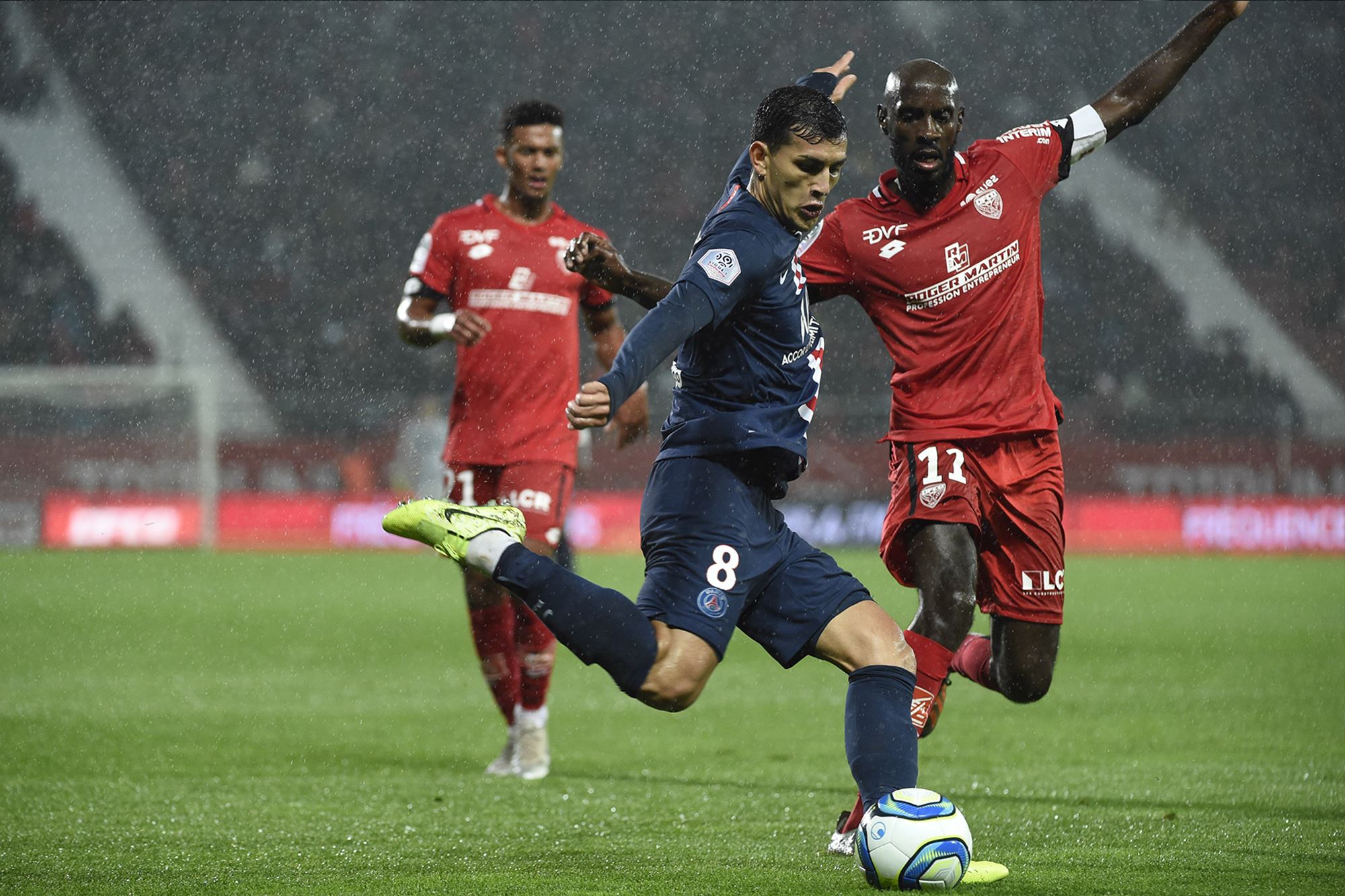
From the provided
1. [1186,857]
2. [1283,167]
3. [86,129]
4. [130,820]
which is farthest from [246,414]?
[1186,857]

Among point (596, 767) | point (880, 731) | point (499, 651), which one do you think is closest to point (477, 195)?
point (499, 651)

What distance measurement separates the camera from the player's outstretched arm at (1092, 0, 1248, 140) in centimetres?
479

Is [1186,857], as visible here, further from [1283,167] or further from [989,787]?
[1283,167]

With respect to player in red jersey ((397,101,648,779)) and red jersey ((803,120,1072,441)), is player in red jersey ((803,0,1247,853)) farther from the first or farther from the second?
player in red jersey ((397,101,648,779))

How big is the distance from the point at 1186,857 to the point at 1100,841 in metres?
0.30

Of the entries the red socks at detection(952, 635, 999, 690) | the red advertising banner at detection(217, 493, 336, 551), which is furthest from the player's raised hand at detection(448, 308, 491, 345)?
the red advertising banner at detection(217, 493, 336, 551)

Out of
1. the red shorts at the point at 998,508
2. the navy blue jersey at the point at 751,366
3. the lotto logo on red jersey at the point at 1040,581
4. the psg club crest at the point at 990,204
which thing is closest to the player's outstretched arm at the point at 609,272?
the navy blue jersey at the point at 751,366

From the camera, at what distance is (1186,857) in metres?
3.82

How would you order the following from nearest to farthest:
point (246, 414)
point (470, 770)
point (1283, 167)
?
point (470, 770)
point (246, 414)
point (1283, 167)

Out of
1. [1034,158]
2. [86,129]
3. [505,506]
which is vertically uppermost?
[86,129]

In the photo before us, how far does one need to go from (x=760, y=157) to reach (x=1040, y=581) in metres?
1.62

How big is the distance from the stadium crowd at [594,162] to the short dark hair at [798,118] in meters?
15.5

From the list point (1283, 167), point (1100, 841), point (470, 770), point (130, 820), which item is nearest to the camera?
point (1100, 841)

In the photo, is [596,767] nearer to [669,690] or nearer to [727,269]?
[669,690]
